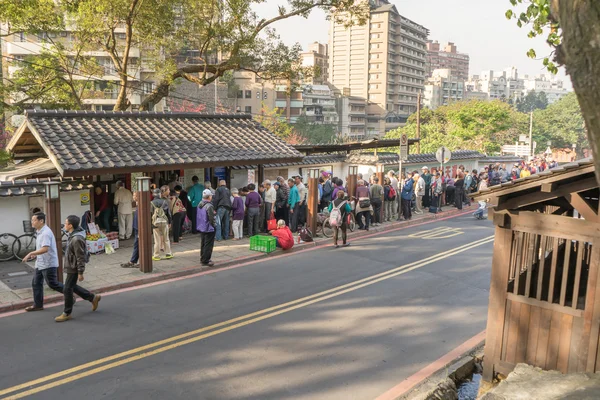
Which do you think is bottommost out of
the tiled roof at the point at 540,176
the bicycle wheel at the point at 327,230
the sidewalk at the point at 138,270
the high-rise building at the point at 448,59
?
the sidewalk at the point at 138,270

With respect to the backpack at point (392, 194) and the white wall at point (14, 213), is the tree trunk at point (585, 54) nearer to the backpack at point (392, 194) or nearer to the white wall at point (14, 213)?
the white wall at point (14, 213)

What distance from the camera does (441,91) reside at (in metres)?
141

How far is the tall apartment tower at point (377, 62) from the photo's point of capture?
104m

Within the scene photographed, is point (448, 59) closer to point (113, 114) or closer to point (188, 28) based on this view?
point (188, 28)

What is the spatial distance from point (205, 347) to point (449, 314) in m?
4.72

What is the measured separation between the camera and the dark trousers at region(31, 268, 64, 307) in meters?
9.52

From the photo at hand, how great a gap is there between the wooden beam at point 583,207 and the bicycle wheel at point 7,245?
41.4 ft

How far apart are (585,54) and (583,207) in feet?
12.8

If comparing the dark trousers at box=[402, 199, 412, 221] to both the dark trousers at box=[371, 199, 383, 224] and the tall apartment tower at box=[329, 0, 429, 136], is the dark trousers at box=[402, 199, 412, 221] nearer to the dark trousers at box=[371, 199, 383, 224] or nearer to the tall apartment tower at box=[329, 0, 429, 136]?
the dark trousers at box=[371, 199, 383, 224]

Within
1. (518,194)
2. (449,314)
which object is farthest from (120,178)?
(518,194)

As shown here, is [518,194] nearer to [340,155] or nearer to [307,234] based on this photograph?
[307,234]

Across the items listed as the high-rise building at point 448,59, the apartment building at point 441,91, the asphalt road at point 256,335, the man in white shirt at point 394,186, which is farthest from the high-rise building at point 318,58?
the asphalt road at point 256,335

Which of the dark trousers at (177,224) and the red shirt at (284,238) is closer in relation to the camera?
the red shirt at (284,238)

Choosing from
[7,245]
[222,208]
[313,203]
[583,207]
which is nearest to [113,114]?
[222,208]
